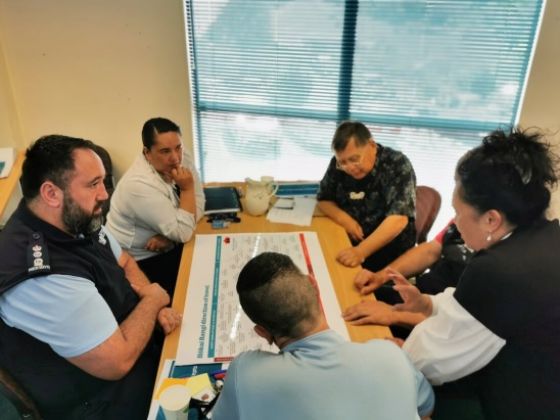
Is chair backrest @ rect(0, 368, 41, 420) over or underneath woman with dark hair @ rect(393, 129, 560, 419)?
underneath

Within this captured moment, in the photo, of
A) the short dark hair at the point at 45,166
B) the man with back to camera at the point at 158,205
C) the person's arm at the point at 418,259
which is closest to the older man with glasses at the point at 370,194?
the person's arm at the point at 418,259

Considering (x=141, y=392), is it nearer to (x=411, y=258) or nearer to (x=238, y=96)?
(x=411, y=258)

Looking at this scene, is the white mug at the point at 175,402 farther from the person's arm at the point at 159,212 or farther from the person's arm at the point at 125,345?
the person's arm at the point at 159,212

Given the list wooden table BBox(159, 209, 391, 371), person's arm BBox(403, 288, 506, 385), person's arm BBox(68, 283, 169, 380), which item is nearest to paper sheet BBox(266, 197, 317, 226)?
wooden table BBox(159, 209, 391, 371)

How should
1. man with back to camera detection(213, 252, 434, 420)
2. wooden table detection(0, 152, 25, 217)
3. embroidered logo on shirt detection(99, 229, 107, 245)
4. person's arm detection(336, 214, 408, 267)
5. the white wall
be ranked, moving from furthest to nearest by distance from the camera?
the white wall, wooden table detection(0, 152, 25, 217), person's arm detection(336, 214, 408, 267), embroidered logo on shirt detection(99, 229, 107, 245), man with back to camera detection(213, 252, 434, 420)

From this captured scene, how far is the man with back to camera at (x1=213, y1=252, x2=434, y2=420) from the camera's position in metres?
0.78

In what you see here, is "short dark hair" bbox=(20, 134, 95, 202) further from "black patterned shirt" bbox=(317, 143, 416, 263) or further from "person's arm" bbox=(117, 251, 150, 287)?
"black patterned shirt" bbox=(317, 143, 416, 263)

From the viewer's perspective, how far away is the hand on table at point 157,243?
1.98 m

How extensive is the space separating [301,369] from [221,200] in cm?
153

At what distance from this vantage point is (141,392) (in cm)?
136

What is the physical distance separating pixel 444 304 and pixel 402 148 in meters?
2.24

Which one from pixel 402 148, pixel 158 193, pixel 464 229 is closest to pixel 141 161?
pixel 158 193

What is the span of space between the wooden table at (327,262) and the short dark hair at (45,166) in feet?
1.81

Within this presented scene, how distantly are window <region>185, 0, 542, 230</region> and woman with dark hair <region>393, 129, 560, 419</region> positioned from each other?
6.46 ft
